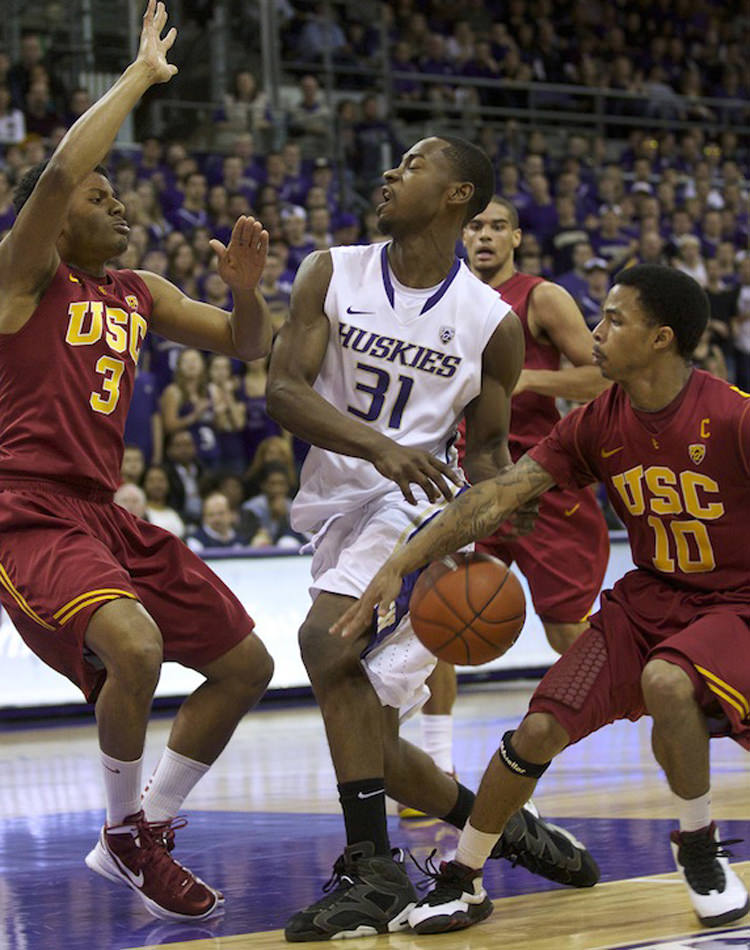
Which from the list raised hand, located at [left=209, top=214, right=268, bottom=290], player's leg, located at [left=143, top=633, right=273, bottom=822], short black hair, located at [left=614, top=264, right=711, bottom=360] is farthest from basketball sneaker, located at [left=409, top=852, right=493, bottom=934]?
raised hand, located at [left=209, top=214, right=268, bottom=290]

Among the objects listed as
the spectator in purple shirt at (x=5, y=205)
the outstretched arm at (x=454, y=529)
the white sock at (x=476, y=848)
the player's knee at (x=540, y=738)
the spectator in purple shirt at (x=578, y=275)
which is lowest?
the white sock at (x=476, y=848)

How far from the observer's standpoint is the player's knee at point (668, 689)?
4188 mm

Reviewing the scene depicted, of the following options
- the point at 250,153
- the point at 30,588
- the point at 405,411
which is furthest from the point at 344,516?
the point at 250,153

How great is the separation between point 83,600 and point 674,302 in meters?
1.92

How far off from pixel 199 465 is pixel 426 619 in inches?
304

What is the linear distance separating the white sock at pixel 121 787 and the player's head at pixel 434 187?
186 cm

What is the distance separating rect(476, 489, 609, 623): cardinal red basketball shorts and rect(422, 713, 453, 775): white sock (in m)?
0.66

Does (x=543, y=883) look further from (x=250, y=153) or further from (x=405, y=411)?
(x=250, y=153)

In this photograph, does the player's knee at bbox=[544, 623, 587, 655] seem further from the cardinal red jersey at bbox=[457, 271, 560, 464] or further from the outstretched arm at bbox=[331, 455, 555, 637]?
the outstretched arm at bbox=[331, 455, 555, 637]

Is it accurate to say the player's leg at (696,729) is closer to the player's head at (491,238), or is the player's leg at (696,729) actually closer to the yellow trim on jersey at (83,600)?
the yellow trim on jersey at (83,600)

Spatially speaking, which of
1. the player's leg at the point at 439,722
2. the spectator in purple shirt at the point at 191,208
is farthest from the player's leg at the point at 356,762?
the spectator in purple shirt at the point at 191,208

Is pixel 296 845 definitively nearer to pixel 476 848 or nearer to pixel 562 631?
pixel 476 848

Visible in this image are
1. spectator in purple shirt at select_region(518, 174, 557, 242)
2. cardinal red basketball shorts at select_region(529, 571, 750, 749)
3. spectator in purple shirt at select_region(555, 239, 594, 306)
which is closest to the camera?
cardinal red basketball shorts at select_region(529, 571, 750, 749)

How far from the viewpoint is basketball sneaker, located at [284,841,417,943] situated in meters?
4.21
